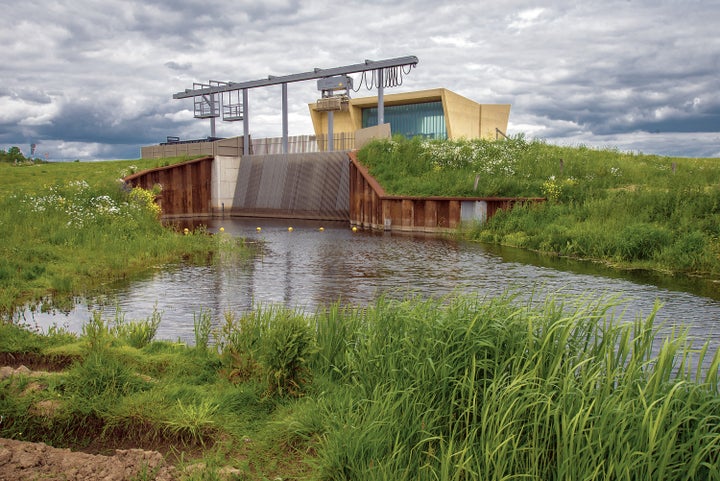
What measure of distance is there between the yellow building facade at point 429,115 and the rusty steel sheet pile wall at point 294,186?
7.40 m

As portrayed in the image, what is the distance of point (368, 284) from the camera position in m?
11.7

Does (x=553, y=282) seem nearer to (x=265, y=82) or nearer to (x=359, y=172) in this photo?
(x=359, y=172)

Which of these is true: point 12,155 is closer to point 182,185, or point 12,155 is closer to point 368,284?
point 182,185

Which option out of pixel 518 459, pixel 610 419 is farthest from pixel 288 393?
pixel 610 419

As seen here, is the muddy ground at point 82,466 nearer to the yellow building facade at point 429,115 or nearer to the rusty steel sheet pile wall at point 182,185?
the rusty steel sheet pile wall at point 182,185

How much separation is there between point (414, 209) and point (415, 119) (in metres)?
24.4

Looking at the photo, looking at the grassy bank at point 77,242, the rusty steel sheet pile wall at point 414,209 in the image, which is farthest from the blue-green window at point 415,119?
the grassy bank at point 77,242

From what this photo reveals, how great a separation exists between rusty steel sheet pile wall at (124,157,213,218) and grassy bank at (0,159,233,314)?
1402 cm

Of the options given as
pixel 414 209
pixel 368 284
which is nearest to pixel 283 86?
pixel 414 209

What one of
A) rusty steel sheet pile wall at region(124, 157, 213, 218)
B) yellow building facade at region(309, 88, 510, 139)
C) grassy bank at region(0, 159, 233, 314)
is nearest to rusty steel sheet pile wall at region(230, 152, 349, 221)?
rusty steel sheet pile wall at region(124, 157, 213, 218)

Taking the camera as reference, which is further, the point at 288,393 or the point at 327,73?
the point at 327,73

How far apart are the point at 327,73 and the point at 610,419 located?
1346 inches

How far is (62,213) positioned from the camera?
16.4m

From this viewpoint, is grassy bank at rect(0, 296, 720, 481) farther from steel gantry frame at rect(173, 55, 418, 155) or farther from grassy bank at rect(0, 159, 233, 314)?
steel gantry frame at rect(173, 55, 418, 155)
